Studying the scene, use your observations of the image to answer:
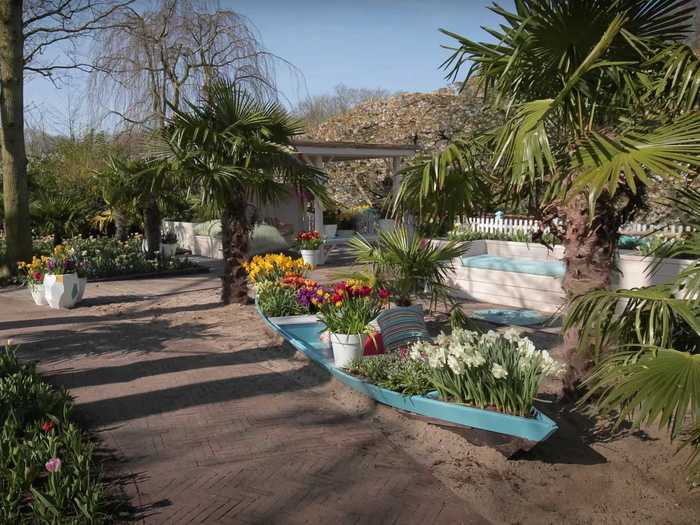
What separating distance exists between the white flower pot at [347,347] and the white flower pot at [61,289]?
6.02m

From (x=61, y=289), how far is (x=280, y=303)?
13.6 feet

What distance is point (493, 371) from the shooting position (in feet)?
14.0

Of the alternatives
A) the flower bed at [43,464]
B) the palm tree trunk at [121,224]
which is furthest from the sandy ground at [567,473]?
the palm tree trunk at [121,224]

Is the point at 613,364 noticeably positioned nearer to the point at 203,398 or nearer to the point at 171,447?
the point at 171,447

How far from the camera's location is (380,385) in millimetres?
5551

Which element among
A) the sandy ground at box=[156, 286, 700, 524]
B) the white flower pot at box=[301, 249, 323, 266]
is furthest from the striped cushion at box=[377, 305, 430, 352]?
the white flower pot at box=[301, 249, 323, 266]

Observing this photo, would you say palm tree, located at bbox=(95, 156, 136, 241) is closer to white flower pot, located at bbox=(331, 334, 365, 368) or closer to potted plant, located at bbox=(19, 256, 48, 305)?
potted plant, located at bbox=(19, 256, 48, 305)

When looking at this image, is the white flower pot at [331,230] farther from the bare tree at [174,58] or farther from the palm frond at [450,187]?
the palm frond at [450,187]

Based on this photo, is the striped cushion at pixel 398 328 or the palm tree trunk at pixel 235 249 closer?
the striped cushion at pixel 398 328

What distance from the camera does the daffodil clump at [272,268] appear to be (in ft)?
31.8

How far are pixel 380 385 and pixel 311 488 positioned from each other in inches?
63.3

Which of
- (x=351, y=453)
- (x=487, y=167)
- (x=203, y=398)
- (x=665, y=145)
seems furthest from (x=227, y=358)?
(x=665, y=145)

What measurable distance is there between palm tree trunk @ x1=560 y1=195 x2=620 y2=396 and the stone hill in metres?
24.8

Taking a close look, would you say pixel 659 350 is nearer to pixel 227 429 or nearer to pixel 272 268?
pixel 227 429
